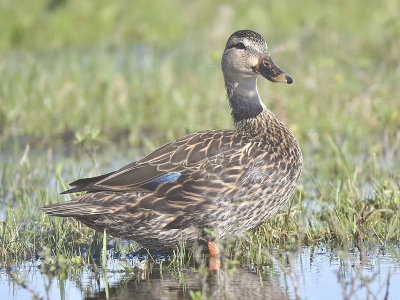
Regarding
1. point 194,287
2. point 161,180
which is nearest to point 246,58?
point 161,180

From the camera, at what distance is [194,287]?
5.02 meters

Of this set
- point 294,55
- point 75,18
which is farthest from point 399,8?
point 75,18

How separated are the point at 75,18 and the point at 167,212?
9788 millimetres

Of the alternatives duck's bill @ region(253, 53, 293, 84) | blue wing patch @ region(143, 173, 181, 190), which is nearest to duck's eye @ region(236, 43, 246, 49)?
duck's bill @ region(253, 53, 293, 84)

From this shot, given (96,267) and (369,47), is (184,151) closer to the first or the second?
(96,267)

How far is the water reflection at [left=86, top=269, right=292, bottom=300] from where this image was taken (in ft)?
15.9

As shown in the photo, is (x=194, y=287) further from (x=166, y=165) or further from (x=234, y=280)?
(x=166, y=165)

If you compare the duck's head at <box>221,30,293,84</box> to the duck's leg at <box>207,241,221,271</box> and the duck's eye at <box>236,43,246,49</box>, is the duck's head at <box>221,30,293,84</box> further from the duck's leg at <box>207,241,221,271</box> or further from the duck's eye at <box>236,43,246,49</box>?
the duck's leg at <box>207,241,221,271</box>

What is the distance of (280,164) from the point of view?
5.82 metres

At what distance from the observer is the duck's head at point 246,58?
636 cm

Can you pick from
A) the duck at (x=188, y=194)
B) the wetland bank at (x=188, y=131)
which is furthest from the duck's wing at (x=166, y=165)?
the wetland bank at (x=188, y=131)

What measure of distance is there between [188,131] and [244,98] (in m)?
1.14

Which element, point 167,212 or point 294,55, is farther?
point 294,55

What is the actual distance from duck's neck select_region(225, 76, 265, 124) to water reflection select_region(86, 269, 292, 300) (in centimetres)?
153
